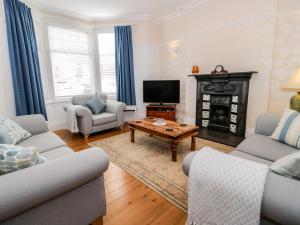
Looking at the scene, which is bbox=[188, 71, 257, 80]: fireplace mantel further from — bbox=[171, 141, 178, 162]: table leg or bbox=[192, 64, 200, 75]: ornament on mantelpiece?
bbox=[171, 141, 178, 162]: table leg

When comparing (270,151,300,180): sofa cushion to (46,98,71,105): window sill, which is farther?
(46,98,71,105): window sill

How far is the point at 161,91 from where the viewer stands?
455 centimetres

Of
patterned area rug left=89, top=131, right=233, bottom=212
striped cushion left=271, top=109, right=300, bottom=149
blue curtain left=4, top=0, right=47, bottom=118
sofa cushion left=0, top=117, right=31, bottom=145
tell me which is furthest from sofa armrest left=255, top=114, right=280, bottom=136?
blue curtain left=4, top=0, right=47, bottom=118

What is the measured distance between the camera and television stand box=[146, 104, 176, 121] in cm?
444

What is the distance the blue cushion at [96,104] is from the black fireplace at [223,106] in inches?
89.7

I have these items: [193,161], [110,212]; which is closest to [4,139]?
[110,212]

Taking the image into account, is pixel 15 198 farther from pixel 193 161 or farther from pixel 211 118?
pixel 211 118

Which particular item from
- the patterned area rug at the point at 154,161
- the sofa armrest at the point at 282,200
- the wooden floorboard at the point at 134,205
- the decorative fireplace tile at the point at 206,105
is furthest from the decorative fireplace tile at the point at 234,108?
the sofa armrest at the point at 282,200

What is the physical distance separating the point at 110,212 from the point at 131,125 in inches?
68.0

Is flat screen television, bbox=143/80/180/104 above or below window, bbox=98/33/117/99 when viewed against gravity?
below

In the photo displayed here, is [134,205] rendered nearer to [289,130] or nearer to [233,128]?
[289,130]

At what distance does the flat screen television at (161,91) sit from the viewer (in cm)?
445

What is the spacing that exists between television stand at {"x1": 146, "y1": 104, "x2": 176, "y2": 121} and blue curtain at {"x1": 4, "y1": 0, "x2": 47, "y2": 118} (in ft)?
8.24

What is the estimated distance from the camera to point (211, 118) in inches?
155
